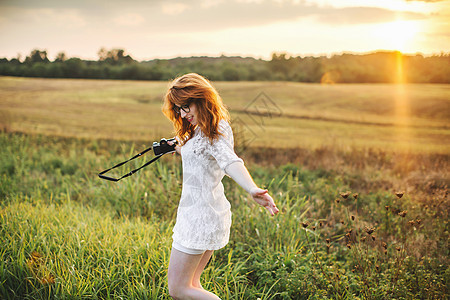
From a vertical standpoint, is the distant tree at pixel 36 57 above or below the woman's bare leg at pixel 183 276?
above

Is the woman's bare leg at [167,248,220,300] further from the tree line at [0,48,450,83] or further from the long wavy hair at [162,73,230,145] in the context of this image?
the tree line at [0,48,450,83]

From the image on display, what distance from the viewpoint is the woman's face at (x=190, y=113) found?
6.62ft

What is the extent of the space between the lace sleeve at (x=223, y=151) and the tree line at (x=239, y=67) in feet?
25.5

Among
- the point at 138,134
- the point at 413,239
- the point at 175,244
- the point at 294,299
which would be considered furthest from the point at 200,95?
the point at 138,134

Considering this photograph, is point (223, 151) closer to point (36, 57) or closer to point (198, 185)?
point (198, 185)

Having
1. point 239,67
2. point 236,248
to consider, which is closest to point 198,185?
point 236,248

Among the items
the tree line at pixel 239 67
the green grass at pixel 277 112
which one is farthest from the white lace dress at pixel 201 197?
the tree line at pixel 239 67

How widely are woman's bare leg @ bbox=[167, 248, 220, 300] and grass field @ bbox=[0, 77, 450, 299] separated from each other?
572 mm

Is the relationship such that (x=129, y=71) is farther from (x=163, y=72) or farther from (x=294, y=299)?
(x=294, y=299)

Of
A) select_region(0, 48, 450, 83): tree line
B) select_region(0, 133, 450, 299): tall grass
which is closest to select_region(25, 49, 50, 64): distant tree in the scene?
select_region(0, 48, 450, 83): tree line

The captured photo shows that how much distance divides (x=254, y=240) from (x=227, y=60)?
465 inches

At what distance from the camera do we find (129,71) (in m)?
13.3

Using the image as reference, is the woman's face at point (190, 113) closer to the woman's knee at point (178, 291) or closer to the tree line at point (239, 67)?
the woman's knee at point (178, 291)

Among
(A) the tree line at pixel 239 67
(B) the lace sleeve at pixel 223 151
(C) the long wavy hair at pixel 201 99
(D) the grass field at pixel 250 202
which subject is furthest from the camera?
(A) the tree line at pixel 239 67
